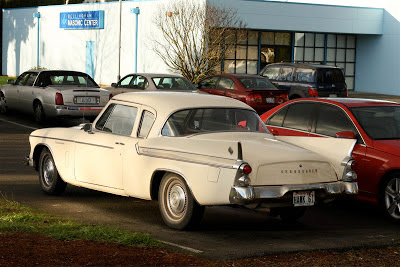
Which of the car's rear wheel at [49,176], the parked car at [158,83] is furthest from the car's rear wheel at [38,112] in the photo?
the car's rear wheel at [49,176]

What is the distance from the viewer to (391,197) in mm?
10164

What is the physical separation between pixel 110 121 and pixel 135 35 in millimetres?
33804

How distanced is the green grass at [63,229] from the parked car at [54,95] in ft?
36.0

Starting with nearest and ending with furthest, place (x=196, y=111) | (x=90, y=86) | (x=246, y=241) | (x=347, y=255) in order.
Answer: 1. (x=347, y=255)
2. (x=246, y=241)
3. (x=196, y=111)
4. (x=90, y=86)

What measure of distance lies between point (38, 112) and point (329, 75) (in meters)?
11.4

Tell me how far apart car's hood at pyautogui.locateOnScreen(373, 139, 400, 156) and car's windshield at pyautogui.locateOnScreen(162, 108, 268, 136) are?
5.03ft

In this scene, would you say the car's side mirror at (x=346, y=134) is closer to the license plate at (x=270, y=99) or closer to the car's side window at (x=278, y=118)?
the car's side window at (x=278, y=118)

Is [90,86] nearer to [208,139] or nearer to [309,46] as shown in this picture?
[208,139]

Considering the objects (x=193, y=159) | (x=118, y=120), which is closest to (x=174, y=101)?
(x=118, y=120)

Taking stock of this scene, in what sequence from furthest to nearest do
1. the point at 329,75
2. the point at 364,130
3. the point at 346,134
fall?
the point at 329,75 → the point at 364,130 → the point at 346,134

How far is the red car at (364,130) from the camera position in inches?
402

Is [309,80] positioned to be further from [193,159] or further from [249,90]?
[193,159]

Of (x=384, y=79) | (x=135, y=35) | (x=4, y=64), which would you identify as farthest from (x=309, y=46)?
(x=4, y=64)

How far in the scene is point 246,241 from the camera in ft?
28.3
